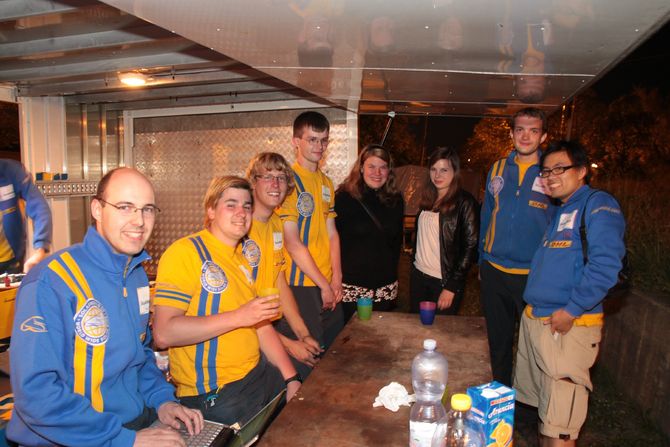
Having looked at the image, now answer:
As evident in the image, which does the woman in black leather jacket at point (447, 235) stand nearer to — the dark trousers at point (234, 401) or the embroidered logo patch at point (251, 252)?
the embroidered logo patch at point (251, 252)

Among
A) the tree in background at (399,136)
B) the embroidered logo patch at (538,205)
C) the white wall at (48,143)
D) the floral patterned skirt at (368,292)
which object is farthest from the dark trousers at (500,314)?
the tree in background at (399,136)

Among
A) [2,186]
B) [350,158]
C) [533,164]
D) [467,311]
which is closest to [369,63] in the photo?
[533,164]

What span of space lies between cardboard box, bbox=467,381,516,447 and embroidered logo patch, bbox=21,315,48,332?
1613 millimetres

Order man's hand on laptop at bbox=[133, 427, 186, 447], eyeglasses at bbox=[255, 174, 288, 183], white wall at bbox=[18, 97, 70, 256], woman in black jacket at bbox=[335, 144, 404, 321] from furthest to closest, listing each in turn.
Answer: white wall at bbox=[18, 97, 70, 256]
woman in black jacket at bbox=[335, 144, 404, 321]
eyeglasses at bbox=[255, 174, 288, 183]
man's hand on laptop at bbox=[133, 427, 186, 447]

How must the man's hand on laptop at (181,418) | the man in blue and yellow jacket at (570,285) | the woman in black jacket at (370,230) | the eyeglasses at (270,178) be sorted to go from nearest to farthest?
the man's hand on laptop at (181,418)
the man in blue and yellow jacket at (570,285)
the eyeglasses at (270,178)
the woman in black jacket at (370,230)

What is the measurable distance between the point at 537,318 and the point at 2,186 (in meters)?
4.75

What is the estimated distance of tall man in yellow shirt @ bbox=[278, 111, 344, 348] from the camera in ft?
12.3

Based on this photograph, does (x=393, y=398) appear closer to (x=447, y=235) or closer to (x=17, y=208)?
(x=447, y=235)

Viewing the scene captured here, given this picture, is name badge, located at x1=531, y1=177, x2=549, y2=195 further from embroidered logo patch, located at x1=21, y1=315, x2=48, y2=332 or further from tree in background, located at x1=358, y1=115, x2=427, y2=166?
tree in background, located at x1=358, y1=115, x2=427, y2=166

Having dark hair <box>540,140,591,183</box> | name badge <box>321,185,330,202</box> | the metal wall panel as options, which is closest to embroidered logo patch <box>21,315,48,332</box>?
name badge <box>321,185,330,202</box>

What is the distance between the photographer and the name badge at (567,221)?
2.95 m

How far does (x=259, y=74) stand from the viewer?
14.9 feet

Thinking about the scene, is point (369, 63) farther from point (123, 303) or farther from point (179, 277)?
point (123, 303)

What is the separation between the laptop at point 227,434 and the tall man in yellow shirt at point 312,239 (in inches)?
60.5
